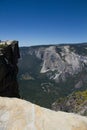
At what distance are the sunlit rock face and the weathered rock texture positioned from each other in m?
113

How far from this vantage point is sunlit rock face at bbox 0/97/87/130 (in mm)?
15039

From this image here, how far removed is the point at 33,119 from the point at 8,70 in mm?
125647

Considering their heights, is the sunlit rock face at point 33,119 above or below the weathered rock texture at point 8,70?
above

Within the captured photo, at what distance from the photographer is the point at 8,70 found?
140 metres

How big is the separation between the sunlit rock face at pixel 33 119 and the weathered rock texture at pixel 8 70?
370 ft

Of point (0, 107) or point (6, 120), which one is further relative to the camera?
point (0, 107)

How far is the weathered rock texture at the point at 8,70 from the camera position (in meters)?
132

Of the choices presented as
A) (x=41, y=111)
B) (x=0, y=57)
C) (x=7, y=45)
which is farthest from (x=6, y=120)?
(x=7, y=45)

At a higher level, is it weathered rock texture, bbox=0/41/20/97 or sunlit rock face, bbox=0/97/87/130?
sunlit rock face, bbox=0/97/87/130

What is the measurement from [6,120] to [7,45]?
135 meters

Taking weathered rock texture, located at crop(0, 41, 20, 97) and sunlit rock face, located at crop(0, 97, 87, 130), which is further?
weathered rock texture, located at crop(0, 41, 20, 97)

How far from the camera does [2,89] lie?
132 meters

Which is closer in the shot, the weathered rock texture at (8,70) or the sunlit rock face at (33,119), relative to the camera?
the sunlit rock face at (33,119)

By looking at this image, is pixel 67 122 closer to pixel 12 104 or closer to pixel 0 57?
pixel 12 104
